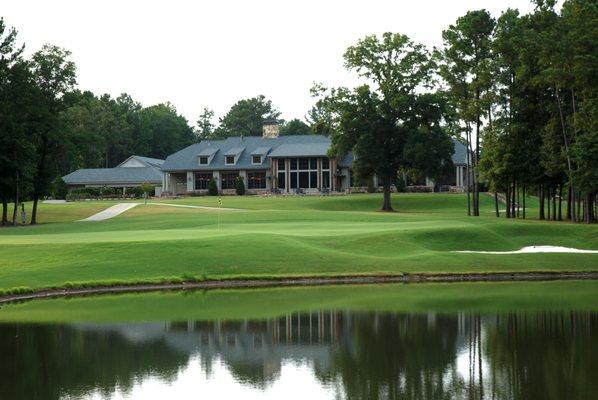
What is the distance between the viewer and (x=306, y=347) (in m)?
19.5

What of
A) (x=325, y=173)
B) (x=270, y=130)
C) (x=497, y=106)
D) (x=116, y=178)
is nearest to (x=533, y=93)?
(x=497, y=106)

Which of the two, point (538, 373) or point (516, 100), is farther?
point (516, 100)

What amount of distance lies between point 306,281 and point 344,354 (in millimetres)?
14736

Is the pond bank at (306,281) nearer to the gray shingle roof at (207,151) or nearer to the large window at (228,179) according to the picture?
the large window at (228,179)

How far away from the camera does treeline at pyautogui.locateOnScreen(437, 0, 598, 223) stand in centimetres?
5038

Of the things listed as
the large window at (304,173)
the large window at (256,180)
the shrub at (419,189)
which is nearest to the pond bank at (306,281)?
the shrub at (419,189)

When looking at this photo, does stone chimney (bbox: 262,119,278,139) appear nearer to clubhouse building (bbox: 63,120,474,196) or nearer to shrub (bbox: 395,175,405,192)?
A: clubhouse building (bbox: 63,120,474,196)

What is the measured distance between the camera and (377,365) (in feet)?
55.3

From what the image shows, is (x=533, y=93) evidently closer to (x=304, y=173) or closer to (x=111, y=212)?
(x=111, y=212)

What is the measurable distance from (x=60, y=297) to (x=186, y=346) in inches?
426

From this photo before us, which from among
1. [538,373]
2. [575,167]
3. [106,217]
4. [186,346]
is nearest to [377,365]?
[538,373]

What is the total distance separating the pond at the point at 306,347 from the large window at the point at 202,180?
260 ft

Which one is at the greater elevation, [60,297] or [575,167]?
[575,167]

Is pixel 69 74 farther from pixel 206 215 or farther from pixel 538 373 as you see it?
pixel 538 373
